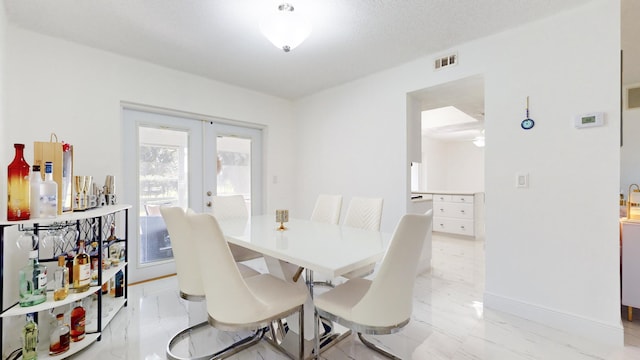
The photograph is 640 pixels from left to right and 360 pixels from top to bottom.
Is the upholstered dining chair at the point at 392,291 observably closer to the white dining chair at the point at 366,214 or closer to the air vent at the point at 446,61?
the white dining chair at the point at 366,214

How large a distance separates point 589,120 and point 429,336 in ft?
6.28

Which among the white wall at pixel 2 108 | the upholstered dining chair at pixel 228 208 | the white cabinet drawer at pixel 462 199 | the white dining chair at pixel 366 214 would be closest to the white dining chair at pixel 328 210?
the white dining chair at pixel 366 214

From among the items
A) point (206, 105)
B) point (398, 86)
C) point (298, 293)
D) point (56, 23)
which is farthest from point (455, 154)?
point (56, 23)

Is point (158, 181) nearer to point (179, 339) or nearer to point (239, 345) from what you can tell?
point (179, 339)

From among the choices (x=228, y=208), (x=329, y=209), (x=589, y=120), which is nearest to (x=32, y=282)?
(x=228, y=208)

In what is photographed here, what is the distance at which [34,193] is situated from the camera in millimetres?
1623

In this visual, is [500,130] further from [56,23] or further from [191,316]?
[56,23]

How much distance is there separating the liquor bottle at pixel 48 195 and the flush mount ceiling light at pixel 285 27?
1.58 metres

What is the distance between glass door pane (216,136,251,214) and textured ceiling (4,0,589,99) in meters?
1.05

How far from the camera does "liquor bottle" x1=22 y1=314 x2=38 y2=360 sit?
1.62 m

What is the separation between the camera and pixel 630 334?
6.66 ft

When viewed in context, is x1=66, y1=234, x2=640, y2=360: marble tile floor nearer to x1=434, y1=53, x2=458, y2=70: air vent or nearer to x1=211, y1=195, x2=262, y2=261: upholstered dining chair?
x1=211, y1=195, x2=262, y2=261: upholstered dining chair

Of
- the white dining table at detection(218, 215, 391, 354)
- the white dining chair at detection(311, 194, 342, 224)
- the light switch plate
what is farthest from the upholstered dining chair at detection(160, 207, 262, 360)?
the light switch plate

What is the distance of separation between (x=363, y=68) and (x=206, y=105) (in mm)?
1974
